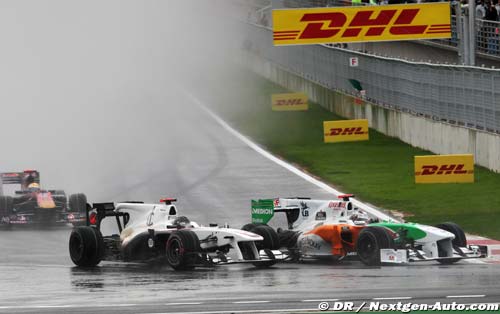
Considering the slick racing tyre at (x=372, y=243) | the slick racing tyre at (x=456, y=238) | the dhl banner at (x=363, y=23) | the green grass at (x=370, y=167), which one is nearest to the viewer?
the slick racing tyre at (x=372, y=243)

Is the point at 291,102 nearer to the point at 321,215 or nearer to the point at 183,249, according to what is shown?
the point at 321,215

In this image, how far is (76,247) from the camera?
20.8 metres

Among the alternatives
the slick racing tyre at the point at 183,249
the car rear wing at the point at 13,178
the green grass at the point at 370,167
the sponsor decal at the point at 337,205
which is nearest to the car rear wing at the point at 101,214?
the slick racing tyre at the point at 183,249

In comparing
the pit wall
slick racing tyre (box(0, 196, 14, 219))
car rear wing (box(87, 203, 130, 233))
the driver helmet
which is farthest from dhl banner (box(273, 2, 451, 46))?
car rear wing (box(87, 203, 130, 233))

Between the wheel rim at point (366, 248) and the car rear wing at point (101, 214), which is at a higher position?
the car rear wing at point (101, 214)

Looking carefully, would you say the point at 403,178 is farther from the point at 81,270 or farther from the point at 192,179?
the point at 81,270

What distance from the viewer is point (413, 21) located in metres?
45.4

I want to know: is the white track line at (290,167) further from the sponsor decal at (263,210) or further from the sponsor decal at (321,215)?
the sponsor decal at (321,215)

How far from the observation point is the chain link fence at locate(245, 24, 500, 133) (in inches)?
1298

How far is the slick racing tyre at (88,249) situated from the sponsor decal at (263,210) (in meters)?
2.84

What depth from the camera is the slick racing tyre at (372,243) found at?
62.8 feet

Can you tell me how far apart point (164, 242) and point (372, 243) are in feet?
10.8

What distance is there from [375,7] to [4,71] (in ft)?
83.1

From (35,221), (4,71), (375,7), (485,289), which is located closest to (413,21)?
(375,7)
